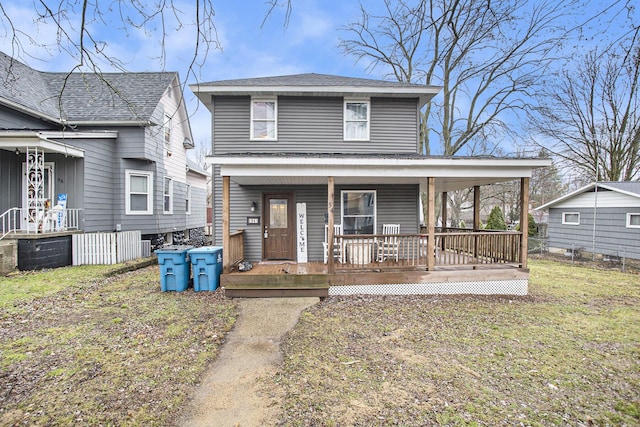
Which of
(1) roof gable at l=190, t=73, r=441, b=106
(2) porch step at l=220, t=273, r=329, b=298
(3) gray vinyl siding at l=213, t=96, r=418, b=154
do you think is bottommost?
(2) porch step at l=220, t=273, r=329, b=298

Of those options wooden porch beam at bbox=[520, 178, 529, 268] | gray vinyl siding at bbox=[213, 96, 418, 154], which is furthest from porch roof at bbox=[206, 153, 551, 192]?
gray vinyl siding at bbox=[213, 96, 418, 154]

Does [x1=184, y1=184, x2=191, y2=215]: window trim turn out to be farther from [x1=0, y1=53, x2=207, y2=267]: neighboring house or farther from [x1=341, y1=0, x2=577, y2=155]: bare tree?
[x1=341, y1=0, x2=577, y2=155]: bare tree

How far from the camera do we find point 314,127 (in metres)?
9.16

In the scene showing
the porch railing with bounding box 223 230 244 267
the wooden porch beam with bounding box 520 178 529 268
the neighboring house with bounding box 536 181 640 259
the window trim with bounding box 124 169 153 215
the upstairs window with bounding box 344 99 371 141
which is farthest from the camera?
the neighboring house with bounding box 536 181 640 259

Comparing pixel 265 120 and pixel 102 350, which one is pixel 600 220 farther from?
pixel 102 350

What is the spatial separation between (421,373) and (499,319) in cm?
304

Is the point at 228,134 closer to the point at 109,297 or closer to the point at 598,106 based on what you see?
the point at 109,297

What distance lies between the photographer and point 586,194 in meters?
15.5

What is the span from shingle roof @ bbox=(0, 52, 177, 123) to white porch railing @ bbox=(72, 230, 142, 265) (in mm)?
4178

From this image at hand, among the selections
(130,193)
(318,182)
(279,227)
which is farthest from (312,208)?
(130,193)

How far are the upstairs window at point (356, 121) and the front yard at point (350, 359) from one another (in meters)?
5.19

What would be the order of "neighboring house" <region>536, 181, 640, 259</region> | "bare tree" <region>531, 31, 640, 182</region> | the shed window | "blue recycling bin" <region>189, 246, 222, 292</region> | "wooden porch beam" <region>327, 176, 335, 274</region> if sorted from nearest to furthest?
"wooden porch beam" <region>327, 176, 335, 274</region> < "blue recycling bin" <region>189, 246, 222, 292</region> < the shed window < "neighboring house" <region>536, 181, 640, 259</region> < "bare tree" <region>531, 31, 640, 182</region>

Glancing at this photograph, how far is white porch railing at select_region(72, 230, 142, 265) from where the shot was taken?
9500 millimetres

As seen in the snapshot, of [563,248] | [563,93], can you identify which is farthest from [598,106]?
[563,248]
